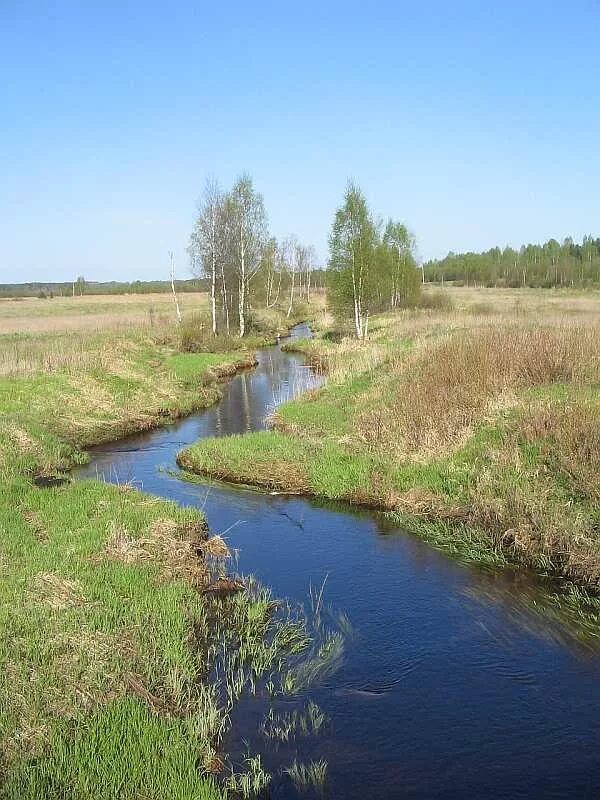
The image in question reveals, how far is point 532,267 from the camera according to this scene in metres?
108

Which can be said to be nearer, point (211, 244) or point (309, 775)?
point (309, 775)

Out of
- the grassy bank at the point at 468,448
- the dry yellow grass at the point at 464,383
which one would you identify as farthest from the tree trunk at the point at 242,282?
the dry yellow grass at the point at 464,383

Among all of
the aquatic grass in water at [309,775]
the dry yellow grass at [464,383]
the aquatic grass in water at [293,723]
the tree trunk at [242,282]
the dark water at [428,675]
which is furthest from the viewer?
the tree trunk at [242,282]

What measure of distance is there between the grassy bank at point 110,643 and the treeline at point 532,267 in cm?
9487

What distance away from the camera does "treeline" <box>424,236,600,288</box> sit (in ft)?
327

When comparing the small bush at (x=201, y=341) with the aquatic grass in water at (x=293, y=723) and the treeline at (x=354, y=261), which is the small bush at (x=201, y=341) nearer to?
the treeline at (x=354, y=261)

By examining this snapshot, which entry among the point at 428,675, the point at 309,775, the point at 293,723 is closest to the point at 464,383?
the point at 428,675

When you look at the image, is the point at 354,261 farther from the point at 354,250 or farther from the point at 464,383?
the point at 464,383

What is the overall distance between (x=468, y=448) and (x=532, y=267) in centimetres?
10360

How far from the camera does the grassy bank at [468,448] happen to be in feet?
35.0

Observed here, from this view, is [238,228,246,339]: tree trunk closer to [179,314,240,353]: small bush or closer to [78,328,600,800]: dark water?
[179,314,240,353]: small bush

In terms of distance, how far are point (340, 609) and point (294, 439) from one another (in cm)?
788

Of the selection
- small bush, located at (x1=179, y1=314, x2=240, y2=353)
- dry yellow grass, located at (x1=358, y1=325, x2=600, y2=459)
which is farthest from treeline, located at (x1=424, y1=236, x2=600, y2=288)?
dry yellow grass, located at (x1=358, y1=325, x2=600, y2=459)

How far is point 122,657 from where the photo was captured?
706cm
